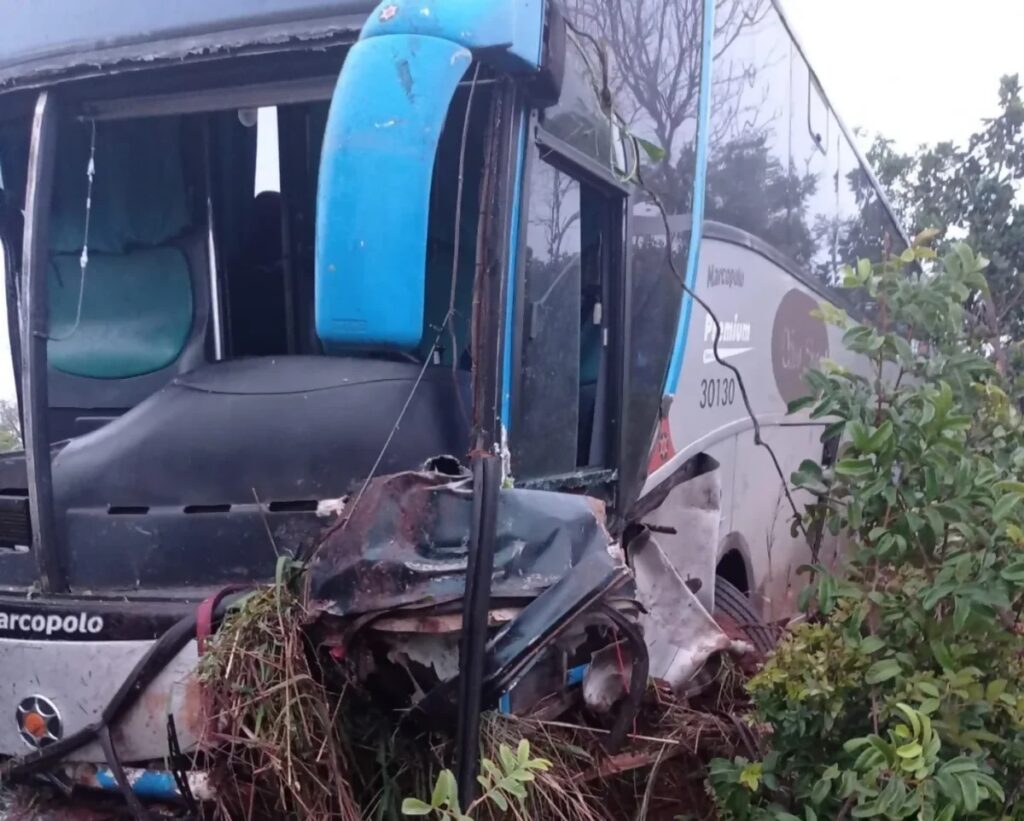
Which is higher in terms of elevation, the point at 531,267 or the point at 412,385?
the point at 531,267

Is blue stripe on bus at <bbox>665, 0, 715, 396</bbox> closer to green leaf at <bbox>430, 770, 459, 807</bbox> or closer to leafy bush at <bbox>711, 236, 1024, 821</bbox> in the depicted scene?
leafy bush at <bbox>711, 236, 1024, 821</bbox>

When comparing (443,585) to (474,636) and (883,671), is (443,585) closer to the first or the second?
(474,636)

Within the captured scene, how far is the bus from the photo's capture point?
199 cm

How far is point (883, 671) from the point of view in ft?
7.81

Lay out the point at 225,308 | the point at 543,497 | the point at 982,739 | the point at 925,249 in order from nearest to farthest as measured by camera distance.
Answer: the point at 543,497 → the point at 982,739 → the point at 925,249 → the point at 225,308

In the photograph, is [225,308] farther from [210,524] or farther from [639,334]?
[639,334]

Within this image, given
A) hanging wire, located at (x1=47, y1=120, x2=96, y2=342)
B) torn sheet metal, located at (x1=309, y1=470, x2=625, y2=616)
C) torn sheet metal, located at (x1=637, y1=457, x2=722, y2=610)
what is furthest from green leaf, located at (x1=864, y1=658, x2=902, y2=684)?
hanging wire, located at (x1=47, y1=120, x2=96, y2=342)

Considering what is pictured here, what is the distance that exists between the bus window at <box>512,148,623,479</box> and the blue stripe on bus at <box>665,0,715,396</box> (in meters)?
0.46

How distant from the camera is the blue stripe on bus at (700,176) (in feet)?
11.6

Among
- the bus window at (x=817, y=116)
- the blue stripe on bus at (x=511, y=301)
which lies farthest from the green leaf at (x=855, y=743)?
the bus window at (x=817, y=116)

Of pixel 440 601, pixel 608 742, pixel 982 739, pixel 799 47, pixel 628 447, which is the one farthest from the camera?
pixel 799 47

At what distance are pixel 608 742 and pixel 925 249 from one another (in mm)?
1529

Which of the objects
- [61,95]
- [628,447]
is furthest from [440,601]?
[61,95]

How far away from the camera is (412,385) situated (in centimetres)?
257
